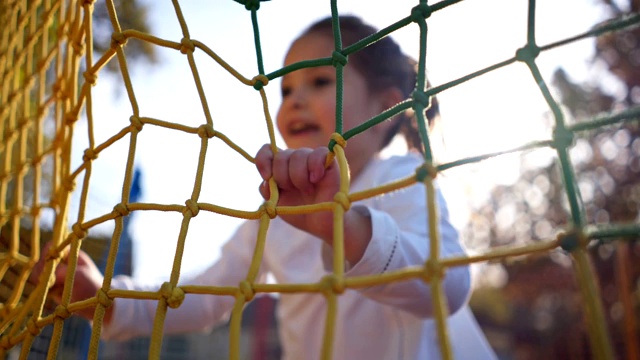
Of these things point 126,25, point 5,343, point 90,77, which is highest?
point 126,25

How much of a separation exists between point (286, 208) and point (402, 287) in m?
0.33

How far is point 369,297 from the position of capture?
0.93 metres

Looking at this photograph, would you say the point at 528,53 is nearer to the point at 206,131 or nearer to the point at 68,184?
the point at 206,131

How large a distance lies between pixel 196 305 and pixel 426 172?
3.05 ft

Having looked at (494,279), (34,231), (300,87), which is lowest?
(34,231)

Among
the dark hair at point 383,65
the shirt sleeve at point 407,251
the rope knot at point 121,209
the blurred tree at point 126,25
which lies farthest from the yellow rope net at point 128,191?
the dark hair at point 383,65

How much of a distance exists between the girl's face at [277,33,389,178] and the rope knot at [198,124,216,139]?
1.64 ft

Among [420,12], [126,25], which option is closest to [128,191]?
[420,12]

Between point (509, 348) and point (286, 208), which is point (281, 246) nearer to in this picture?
point (286, 208)

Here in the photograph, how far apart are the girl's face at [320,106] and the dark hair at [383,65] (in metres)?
0.03

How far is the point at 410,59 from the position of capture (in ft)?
5.09

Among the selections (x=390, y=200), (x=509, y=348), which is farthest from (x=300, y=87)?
(x=509, y=348)

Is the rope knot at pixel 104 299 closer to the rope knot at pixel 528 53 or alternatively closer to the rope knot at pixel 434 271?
the rope knot at pixel 434 271

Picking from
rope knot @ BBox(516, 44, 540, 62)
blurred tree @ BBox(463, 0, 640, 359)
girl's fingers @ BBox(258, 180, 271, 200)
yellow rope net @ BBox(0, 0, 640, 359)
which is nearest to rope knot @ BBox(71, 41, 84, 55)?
yellow rope net @ BBox(0, 0, 640, 359)
